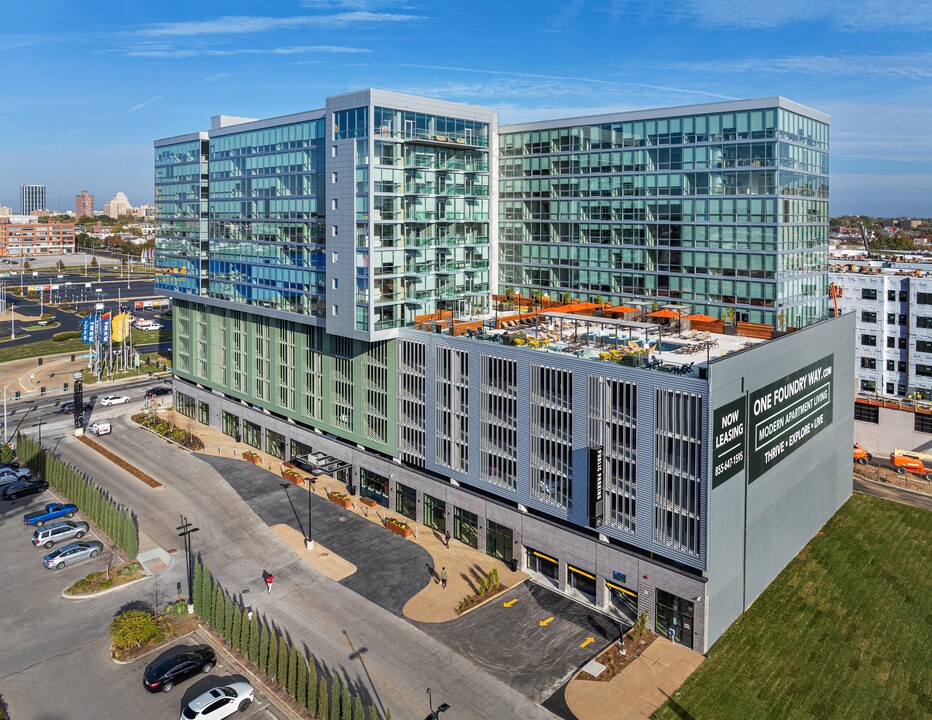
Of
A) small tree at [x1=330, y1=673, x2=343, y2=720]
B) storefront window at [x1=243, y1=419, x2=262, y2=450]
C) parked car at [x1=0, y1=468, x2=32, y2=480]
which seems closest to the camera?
small tree at [x1=330, y1=673, x2=343, y2=720]

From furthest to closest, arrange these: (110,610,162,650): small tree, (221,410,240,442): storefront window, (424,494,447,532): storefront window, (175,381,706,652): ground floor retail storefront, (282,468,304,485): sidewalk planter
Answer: (221,410,240,442): storefront window < (282,468,304,485): sidewalk planter < (424,494,447,532): storefront window < (175,381,706,652): ground floor retail storefront < (110,610,162,650): small tree

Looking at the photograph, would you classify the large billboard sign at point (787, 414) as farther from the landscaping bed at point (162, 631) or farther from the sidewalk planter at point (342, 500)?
the landscaping bed at point (162, 631)

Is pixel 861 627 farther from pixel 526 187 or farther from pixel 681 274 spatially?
pixel 526 187

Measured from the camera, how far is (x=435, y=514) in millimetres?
63281

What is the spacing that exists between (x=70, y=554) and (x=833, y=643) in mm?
57995

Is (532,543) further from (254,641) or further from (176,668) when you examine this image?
(176,668)

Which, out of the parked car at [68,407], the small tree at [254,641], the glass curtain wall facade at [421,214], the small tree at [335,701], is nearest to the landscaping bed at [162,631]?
the small tree at [254,641]

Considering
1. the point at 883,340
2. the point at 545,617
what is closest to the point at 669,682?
the point at 545,617

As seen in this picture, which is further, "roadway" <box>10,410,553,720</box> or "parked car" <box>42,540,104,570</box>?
"parked car" <box>42,540,104,570</box>

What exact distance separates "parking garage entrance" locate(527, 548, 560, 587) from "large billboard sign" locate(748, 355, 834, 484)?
1590 cm

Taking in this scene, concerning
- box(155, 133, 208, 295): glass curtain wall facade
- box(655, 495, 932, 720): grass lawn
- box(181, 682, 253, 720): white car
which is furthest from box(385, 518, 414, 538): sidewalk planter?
box(155, 133, 208, 295): glass curtain wall facade

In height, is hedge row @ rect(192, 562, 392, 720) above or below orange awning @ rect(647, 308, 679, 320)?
below

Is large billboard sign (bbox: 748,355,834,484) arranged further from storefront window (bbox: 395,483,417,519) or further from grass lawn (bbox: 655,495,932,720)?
storefront window (bbox: 395,483,417,519)

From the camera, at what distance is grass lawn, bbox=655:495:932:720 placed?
4038 centimetres
